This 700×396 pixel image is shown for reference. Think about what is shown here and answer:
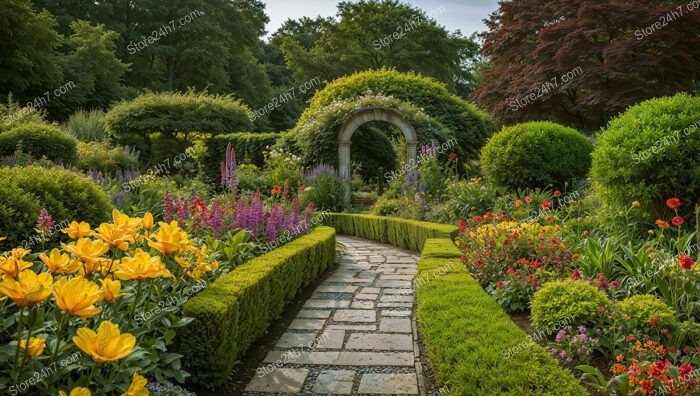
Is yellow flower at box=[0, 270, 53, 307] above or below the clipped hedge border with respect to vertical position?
above

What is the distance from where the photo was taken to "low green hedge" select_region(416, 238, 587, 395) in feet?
7.27

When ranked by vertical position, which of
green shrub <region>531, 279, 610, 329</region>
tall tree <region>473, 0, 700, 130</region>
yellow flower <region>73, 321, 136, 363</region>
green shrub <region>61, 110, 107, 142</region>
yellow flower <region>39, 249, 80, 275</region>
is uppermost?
tall tree <region>473, 0, 700, 130</region>

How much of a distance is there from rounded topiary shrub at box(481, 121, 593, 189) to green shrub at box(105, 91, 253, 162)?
11192mm

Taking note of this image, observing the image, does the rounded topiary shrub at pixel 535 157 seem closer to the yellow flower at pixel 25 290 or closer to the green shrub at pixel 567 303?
the green shrub at pixel 567 303

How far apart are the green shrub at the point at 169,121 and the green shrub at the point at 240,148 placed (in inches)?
27.1

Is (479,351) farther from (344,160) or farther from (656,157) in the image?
(344,160)

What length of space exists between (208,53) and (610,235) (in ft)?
79.7

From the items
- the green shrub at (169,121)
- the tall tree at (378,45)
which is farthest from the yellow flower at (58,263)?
the tall tree at (378,45)

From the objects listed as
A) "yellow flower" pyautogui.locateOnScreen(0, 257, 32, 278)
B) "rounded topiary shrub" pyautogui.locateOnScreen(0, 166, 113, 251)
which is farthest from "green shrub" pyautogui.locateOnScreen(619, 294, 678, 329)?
"rounded topiary shrub" pyautogui.locateOnScreen(0, 166, 113, 251)

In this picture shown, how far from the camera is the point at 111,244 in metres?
1.81

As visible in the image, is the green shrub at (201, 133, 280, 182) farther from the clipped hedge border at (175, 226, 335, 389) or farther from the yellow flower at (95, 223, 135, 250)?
the yellow flower at (95, 223, 135, 250)

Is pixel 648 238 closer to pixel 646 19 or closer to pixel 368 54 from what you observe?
pixel 646 19

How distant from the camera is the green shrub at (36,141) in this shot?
30.6 ft

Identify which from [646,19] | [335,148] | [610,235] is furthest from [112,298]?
[646,19]
